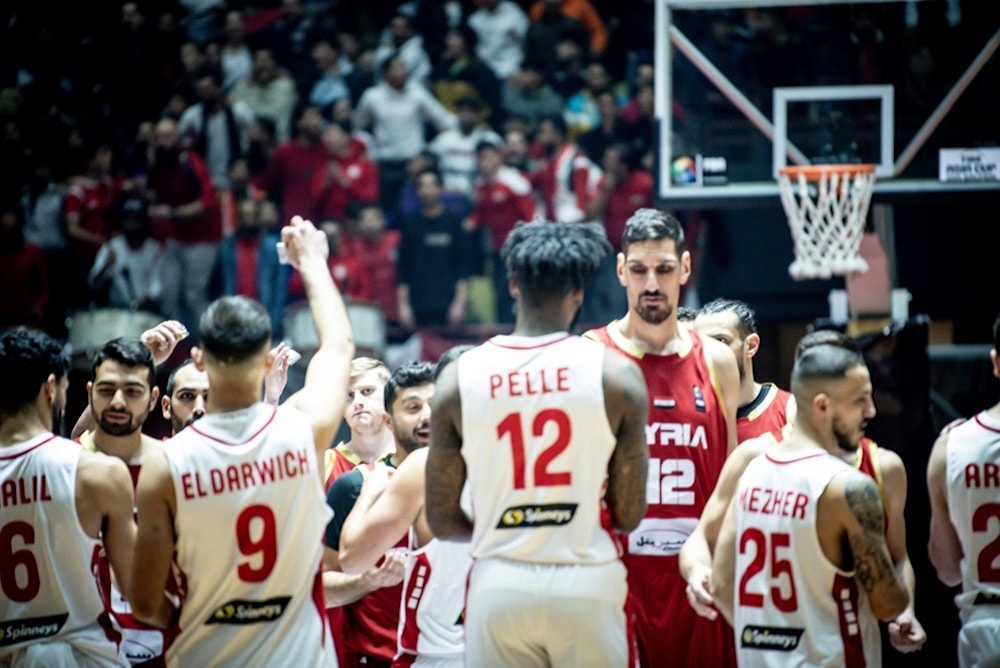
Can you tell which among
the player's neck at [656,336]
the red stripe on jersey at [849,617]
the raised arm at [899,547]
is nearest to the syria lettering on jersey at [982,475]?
the raised arm at [899,547]

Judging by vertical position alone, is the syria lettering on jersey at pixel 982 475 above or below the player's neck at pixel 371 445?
above

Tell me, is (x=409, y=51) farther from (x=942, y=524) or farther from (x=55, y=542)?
(x=55, y=542)

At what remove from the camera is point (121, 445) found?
20.0ft

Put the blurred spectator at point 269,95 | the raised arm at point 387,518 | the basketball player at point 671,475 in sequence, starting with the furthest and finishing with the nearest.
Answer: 1. the blurred spectator at point 269,95
2. the basketball player at point 671,475
3. the raised arm at point 387,518

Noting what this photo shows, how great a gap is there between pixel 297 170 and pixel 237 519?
1117 cm

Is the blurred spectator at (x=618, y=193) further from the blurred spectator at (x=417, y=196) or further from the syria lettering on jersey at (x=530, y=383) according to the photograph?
the syria lettering on jersey at (x=530, y=383)

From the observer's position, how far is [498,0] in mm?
16469

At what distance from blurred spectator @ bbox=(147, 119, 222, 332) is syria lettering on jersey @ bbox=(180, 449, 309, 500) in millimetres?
10738

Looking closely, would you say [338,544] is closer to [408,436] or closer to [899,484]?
[408,436]

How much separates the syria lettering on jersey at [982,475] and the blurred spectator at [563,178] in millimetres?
9570

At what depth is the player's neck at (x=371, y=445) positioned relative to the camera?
702 centimetres

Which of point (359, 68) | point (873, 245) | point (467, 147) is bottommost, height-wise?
point (873, 245)

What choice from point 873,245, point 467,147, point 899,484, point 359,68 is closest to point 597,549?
point 899,484

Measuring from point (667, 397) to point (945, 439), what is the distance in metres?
1.33
